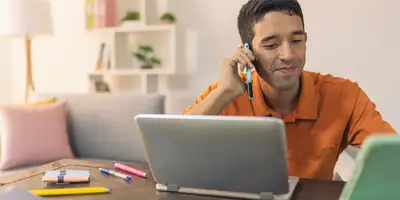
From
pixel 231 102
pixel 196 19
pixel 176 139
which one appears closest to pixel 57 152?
pixel 196 19

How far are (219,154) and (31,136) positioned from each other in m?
1.94

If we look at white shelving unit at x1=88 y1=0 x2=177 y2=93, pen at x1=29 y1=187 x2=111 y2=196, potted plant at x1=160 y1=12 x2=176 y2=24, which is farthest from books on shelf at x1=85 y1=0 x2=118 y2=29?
pen at x1=29 y1=187 x2=111 y2=196

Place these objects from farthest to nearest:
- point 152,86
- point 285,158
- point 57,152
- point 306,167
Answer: point 152,86
point 57,152
point 306,167
point 285,158

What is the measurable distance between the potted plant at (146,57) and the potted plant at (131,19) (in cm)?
16

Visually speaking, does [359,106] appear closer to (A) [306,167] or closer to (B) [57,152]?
(A) [306,167]

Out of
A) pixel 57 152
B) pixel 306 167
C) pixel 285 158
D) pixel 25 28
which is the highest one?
pixel 25 28

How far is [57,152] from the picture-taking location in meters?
2.59

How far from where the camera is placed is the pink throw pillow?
8.30ft

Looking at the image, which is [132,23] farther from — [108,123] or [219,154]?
[219,154]

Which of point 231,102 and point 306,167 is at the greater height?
point 231,102

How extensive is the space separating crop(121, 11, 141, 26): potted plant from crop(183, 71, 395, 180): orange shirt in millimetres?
1753

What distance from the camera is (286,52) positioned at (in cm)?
124

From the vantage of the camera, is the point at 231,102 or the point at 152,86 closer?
the point at 231,102

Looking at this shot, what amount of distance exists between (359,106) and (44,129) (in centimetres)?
184
